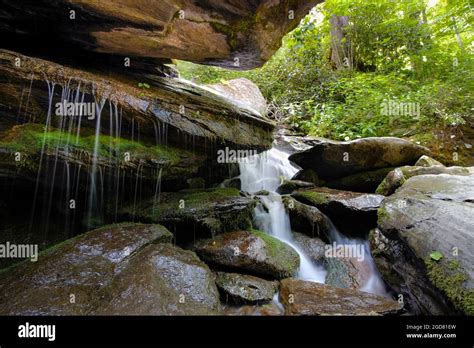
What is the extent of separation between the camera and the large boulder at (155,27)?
4105 millimetres

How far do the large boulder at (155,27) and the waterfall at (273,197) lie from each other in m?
3.87

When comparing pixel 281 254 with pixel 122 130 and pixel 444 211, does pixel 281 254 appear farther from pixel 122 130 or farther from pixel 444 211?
pixel 122 130

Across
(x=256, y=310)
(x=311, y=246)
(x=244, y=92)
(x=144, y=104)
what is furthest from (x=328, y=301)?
(x=244, y=92)

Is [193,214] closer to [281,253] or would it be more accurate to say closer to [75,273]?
[281,253]

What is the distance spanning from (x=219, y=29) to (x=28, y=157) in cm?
406

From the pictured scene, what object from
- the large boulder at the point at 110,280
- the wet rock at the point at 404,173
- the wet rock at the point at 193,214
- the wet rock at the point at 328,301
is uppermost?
the wet rock at the point at 404,173

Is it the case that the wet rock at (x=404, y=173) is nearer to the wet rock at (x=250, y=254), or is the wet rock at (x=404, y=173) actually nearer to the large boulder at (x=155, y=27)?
the wet rock at (x=250, y=254)

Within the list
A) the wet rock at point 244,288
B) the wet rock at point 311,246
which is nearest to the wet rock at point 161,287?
the wet rock at point 244,288

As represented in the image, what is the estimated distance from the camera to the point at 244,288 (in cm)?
430

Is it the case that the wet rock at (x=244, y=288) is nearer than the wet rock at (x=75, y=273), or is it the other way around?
the wet rock at (x=75, y=273)

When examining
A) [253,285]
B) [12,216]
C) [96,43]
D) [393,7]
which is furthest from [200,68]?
[253,285]

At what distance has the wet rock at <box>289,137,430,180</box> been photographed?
711 centimetres

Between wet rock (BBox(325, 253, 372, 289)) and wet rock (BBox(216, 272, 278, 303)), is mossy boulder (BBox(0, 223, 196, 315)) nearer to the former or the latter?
wet rock (BBox(216, 272, 278, 303))

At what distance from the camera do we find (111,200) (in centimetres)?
552
